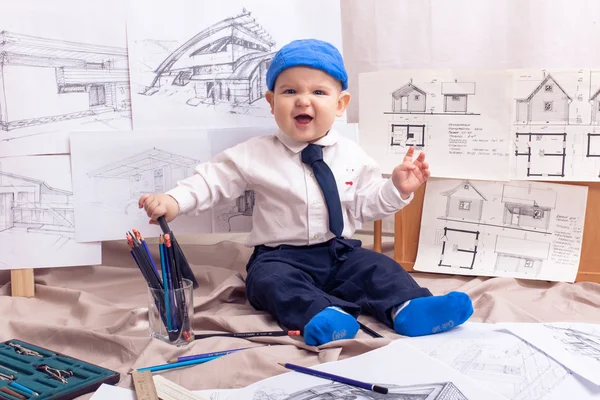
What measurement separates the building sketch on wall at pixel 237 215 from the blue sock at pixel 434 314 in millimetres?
461

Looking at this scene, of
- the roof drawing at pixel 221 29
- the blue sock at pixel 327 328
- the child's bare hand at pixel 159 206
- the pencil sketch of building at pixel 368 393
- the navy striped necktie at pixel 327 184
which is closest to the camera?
the pencil sketch of building at pixel 368 393

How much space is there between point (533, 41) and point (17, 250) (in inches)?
46.9

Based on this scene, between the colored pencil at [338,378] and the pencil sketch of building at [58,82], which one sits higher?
the pencil sketch of building at [58,82]

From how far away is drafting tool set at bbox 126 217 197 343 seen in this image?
96 cm

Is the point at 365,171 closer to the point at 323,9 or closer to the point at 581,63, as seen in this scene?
the point at 323,9

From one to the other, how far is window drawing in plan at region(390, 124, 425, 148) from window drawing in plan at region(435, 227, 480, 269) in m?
0.20

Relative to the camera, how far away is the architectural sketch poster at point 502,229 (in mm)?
1319

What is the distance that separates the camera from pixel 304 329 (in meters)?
0.97

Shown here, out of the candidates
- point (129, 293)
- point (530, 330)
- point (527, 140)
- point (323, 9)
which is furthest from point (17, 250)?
point (527, 140)

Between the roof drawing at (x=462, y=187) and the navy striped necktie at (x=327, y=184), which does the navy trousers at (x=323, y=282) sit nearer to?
the navy striped necktie at (x=327, y=184)

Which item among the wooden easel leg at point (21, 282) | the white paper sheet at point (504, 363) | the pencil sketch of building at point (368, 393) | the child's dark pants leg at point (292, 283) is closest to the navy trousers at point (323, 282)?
the child's dark pants leg at point (292, 283)

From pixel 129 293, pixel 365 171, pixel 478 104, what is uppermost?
pixel 478 104

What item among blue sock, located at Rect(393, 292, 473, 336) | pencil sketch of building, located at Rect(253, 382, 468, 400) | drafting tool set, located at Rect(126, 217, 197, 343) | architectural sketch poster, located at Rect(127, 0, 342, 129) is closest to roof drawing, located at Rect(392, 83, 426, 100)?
architectural sketch poster, located at Rect(127, 0, 342, 129)

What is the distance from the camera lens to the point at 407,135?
139cm
